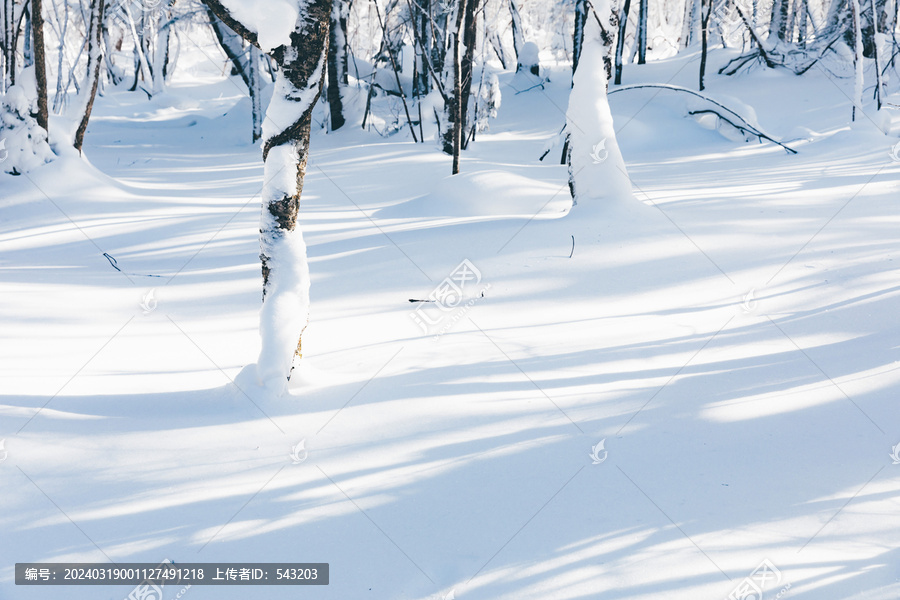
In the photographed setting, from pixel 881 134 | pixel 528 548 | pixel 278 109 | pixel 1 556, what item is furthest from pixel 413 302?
pixel 881 134

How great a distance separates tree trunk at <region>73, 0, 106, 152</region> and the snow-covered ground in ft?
9.92

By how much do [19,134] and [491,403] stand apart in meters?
9.14

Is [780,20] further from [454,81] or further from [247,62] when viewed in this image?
[247,62]

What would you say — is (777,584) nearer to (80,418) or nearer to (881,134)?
(80,418)

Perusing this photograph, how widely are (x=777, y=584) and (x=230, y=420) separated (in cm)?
264

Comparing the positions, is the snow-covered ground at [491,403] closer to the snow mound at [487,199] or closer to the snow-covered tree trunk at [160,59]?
the snow mound at [487,199]

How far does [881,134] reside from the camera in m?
10.7

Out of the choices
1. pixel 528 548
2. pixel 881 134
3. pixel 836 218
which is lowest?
pixel 528 548

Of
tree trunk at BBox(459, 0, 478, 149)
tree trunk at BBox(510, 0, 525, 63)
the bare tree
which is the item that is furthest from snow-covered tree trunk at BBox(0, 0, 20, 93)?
tree trunk at BBox(510, 0, 525, 63)

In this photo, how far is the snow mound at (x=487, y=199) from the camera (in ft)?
27.7

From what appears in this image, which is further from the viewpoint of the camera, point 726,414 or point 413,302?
point 413,302

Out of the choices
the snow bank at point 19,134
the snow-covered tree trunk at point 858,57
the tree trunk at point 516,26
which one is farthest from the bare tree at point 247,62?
the snow-covered tree trunk at point 858,57

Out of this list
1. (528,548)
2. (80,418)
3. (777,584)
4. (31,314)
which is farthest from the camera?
(31,314)

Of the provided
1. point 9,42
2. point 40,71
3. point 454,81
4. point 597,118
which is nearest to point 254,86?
point 9,42
